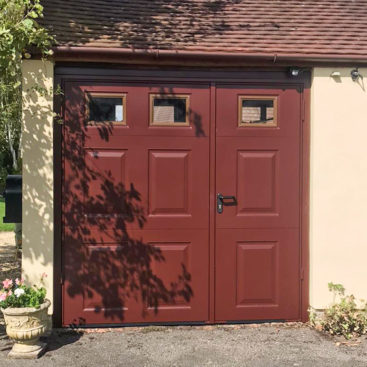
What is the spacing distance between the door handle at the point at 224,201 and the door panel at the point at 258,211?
0.04 metres

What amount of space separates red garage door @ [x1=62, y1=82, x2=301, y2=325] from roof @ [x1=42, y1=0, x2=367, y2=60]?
0.49 meters

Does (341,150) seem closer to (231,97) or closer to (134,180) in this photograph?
(231,97)

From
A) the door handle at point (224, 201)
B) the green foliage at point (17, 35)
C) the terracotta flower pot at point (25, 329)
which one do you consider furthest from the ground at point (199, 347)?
the green foliage at point (17, 35)

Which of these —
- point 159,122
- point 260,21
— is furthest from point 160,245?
point 260,21

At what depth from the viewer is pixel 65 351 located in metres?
5.01

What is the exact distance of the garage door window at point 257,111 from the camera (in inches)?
228

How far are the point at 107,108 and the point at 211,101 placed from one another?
1.22 metres

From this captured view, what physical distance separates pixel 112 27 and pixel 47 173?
1956 millimetres

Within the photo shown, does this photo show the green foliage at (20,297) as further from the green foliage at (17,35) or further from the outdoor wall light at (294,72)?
the outdoor wall light at (294,72)

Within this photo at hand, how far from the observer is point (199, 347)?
510 cm

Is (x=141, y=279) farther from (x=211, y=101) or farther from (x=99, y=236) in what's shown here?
(x=211, y=101)

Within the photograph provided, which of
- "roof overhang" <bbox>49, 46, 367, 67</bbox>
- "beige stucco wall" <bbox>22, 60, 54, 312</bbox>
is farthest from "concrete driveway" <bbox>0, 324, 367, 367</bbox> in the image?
"roof overhang" <bbox>49, 46, 367, 67</bbox>

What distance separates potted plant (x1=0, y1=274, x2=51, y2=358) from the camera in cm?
481

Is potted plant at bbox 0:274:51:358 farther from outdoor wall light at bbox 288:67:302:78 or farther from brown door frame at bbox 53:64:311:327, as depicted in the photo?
outdoor wall light at bbox 288:67:302:78
